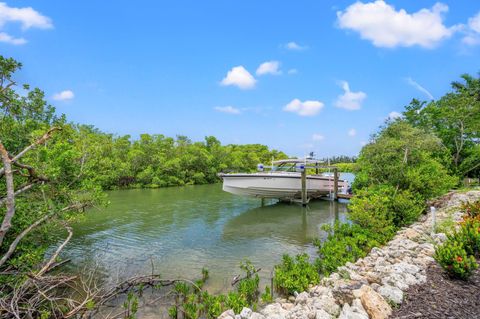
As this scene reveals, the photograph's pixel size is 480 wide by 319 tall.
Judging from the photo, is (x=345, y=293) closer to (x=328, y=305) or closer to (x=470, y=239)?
(x=328, y=305)

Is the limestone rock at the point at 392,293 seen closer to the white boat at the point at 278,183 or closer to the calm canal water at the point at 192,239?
the calm canal water at the point at 192,239

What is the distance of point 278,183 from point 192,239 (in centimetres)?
773

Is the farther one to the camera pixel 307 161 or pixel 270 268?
pixel 307 161

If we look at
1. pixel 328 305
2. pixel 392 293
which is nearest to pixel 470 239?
pixel 392 293

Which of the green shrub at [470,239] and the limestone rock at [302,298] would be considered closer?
the limestone rock at [302,298]

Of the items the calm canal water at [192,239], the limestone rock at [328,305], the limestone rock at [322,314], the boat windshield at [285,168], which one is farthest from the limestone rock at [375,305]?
the boat windshield at [285,168]

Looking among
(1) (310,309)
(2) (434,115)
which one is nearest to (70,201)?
(1) (310,309)

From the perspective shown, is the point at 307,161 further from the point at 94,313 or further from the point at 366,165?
the point at 94,313

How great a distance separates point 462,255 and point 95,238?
1086cm

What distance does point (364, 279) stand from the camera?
493cm

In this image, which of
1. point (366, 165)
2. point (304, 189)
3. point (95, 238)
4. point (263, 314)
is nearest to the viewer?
point (263, 314)

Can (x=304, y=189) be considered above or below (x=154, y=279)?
above

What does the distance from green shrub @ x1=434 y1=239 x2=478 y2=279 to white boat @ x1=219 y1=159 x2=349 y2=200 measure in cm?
1192

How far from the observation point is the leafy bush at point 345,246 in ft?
22.1
